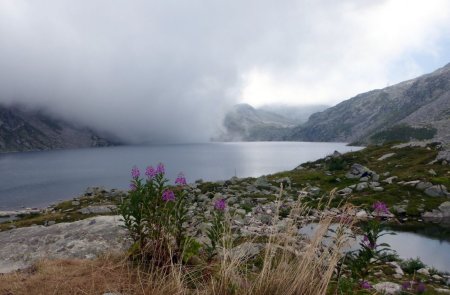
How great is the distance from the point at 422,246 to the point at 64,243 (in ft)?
64.7

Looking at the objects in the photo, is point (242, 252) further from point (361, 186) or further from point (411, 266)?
point (361, 186)

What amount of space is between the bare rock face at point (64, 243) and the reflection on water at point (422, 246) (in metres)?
9.38

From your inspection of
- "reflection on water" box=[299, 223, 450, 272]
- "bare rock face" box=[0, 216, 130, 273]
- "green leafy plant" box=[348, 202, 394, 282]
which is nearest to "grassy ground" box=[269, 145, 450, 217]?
"reflection on water" box=[299, 223, 450, 272]

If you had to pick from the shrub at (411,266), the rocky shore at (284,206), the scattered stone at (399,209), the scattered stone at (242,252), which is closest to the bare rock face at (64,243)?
the rocky shore at (284,206)

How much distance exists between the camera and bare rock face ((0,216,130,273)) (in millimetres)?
11844

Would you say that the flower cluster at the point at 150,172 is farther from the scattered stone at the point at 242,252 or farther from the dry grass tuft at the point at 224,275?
the scattered stone at the point at 242,252

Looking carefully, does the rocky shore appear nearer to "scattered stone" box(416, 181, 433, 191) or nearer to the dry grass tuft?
"scattered stone" box(416, 181, 433, 191)

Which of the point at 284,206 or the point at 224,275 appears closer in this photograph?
the point at 224,275

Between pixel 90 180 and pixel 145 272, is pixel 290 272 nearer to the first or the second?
pixel 145 272

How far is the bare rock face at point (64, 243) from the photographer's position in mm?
11844

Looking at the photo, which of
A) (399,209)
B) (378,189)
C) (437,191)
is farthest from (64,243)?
(437,191)

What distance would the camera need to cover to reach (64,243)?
42.7 ft

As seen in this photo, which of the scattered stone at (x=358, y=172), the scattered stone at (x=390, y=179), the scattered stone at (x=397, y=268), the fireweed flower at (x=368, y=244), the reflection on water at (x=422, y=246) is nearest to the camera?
the fireweed flower at (x=368, y=244)

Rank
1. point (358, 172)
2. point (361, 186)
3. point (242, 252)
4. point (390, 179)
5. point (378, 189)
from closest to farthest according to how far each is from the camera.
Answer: point (242, 252), point (378, 189), point (361, 186), point (390, 179), point (358, 172)
